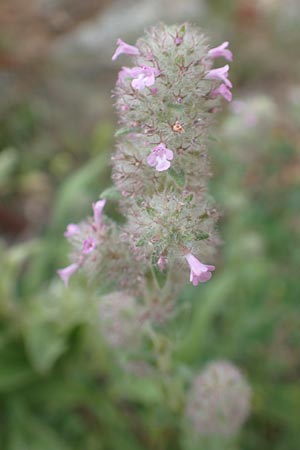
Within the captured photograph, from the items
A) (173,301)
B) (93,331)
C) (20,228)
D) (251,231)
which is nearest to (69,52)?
(20,228)

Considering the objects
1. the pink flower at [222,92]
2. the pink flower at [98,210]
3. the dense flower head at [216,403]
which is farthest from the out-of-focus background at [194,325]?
the pink flower at [222,92]

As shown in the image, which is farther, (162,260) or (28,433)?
(28,433)

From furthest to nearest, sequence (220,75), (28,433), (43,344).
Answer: (28,433)
(43,344)
(220,75)

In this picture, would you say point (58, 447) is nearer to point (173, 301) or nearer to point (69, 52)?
point (173, 301)

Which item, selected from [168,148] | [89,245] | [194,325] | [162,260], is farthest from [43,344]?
[168,148]

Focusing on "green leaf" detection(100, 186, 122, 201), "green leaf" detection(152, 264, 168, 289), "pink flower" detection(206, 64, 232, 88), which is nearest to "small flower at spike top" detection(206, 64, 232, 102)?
"pink flower" detection(206, 64, 232, 88)

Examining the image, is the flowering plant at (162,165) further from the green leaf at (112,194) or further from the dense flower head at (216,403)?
the dense flower head at (216,403)

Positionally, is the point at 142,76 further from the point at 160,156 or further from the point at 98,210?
the point at 98,210
